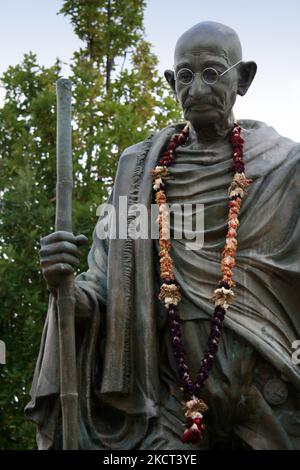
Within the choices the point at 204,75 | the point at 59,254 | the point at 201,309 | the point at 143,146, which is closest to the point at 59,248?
the point at 59,254

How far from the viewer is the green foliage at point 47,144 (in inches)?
736

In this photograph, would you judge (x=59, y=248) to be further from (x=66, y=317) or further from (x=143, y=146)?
(x=143, y=146)

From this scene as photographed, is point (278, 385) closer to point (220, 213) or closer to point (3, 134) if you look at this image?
point (220, 213)

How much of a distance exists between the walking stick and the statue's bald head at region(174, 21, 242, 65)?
146cm

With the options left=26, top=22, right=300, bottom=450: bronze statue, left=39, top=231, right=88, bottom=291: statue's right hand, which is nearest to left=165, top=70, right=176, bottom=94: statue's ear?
left=26, top=22, right=300, bottom=450: bronze statue

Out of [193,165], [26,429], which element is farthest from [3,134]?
[193,165]

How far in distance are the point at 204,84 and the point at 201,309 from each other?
1.72m

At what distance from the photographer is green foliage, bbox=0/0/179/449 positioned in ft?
61.4

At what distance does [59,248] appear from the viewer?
911 cm

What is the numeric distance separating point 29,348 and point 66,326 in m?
9.55

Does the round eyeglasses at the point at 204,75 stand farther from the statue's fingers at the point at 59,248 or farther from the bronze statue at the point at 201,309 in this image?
the statue's fingers at the point at 59,248

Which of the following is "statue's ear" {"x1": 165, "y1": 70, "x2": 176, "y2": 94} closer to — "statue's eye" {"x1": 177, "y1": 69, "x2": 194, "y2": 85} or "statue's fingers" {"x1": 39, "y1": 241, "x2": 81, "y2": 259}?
"statue's eye" {"x1": 177, "y1": 69, "x2": 194, "y2": 85}

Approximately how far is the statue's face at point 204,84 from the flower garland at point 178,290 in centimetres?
31

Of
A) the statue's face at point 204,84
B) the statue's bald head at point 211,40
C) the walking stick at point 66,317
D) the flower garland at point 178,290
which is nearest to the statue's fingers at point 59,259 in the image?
the walking stick at point 66,317
